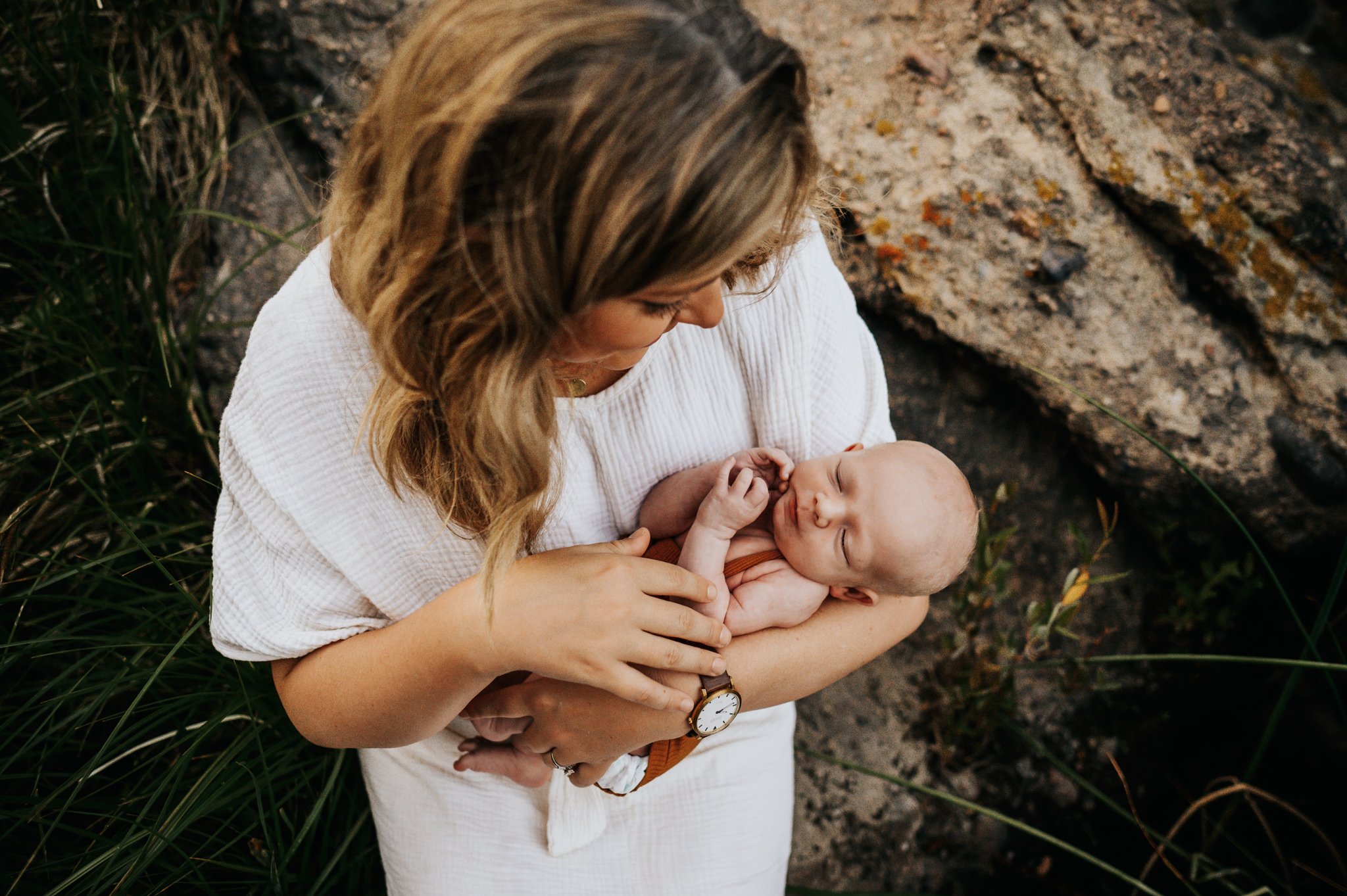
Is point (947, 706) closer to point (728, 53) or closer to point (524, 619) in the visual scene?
point (524, 619)

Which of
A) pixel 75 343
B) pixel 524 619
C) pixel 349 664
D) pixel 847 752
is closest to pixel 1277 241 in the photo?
pixel 847 752

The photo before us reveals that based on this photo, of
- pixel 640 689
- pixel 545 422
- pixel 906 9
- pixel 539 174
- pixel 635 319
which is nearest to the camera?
pixel 539 174

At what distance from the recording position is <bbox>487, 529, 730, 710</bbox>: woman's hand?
129 cm

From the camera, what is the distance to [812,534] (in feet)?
5.24

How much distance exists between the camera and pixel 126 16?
235 centimetres

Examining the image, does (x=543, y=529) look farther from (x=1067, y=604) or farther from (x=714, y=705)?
(x=1067, y=604)

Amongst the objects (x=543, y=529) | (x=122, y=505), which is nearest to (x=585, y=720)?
(x=543, y=529)

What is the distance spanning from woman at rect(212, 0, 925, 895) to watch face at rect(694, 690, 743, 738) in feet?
0.15

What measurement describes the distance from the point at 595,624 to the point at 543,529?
1.02 ft

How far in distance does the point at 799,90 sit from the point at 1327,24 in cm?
217

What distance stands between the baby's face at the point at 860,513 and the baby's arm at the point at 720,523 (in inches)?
5.6

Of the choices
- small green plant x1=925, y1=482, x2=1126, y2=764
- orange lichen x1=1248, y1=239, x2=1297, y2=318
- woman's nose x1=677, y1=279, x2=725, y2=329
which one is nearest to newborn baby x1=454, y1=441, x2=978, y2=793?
woman's nose x1=677, y1=279, x2=725, y2=329

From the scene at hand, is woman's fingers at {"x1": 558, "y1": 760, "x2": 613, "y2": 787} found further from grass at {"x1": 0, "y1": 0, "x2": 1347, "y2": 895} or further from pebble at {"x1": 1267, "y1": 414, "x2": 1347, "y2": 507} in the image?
pebble at {"x1": 1267, "y1": 414, "x2": 1347, "y2": 507}

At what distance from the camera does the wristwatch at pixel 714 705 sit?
4.75 ft
